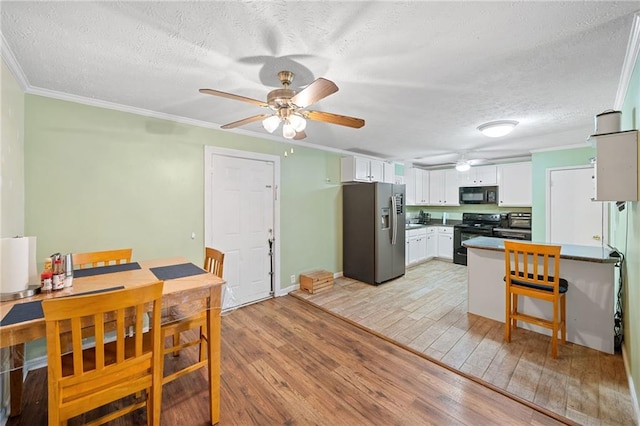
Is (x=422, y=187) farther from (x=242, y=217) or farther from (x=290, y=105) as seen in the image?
(x=290, y=105)

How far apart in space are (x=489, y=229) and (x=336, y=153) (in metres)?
3.64

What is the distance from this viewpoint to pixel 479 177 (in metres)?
5.82

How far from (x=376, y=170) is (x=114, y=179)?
4074 millimetres

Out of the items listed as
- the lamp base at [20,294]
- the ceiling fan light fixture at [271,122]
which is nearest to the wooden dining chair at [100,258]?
the lamp base at [20,294]

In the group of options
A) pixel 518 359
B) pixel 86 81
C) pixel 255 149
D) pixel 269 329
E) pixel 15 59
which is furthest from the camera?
pixel 255 149

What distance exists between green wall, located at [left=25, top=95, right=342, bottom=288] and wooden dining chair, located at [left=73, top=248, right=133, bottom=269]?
0.37m

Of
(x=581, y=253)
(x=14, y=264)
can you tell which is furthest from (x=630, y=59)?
(x=14, y=264)

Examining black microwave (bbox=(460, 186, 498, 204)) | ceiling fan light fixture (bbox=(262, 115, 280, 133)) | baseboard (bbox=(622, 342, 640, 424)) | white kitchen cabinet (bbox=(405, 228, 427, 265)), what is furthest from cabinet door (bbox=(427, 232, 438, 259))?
ceiling fan light fixture (bbox=(262, 115, 280, 133))

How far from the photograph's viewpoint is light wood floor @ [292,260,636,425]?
1.84 meters

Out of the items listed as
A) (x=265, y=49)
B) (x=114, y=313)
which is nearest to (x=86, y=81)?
(x=265, y=49)

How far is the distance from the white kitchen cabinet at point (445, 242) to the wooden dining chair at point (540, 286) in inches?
133

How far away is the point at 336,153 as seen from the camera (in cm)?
473

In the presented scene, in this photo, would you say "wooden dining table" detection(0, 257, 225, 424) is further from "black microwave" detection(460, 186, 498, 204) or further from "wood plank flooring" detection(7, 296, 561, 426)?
"black microwave" detection(460, 186, 498, 204)

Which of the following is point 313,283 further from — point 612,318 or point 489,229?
point 489,229
